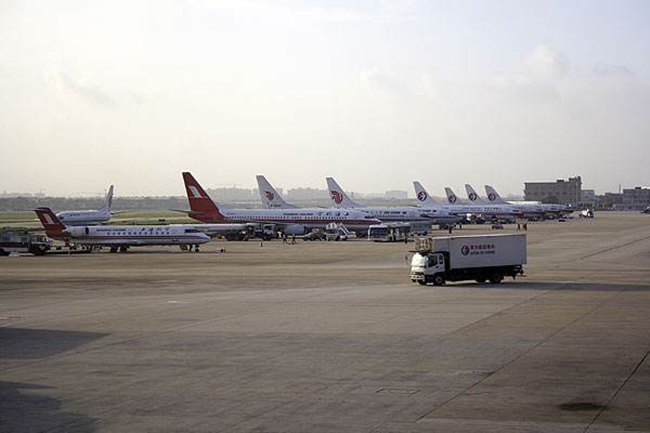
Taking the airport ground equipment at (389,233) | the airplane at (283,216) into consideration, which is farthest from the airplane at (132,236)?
the airplane at (283,216)

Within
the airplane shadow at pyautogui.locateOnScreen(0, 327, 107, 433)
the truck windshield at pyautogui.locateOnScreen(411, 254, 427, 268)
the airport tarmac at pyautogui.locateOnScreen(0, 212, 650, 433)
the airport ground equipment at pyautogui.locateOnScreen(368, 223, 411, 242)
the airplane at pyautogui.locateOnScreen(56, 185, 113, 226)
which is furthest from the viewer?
the airplane at pyautogui.locateOnScreen(56, 185, 113, 226)

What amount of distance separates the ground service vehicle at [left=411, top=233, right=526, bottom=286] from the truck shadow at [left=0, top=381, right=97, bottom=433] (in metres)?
31.7

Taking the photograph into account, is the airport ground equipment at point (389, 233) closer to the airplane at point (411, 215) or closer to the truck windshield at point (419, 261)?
the airplane at point (411, 215)

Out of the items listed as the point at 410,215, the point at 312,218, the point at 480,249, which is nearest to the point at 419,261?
the point at 480,249

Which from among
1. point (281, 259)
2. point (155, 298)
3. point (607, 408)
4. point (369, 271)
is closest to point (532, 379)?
point (607, 408)

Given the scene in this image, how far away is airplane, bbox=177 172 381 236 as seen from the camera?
12369 centimetres

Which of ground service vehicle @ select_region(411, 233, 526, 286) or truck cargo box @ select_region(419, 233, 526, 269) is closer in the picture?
truck cargo box @ select_region(419, 233, 526, 269)

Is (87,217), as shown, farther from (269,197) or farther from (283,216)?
(283,216)

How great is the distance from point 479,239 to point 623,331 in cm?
2048

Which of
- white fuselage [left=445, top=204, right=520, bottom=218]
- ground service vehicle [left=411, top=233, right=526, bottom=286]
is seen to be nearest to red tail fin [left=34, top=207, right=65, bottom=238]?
ground service vehicle [left=411, top=233, right=526, bottom=286]

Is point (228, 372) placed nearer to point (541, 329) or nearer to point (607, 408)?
point (607, 408)

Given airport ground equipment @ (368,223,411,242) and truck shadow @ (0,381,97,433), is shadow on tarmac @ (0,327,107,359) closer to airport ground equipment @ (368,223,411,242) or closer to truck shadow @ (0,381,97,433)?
truck shadow @ (0,381,97,433)

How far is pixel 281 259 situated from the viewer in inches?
3221

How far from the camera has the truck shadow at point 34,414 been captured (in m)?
19.7
